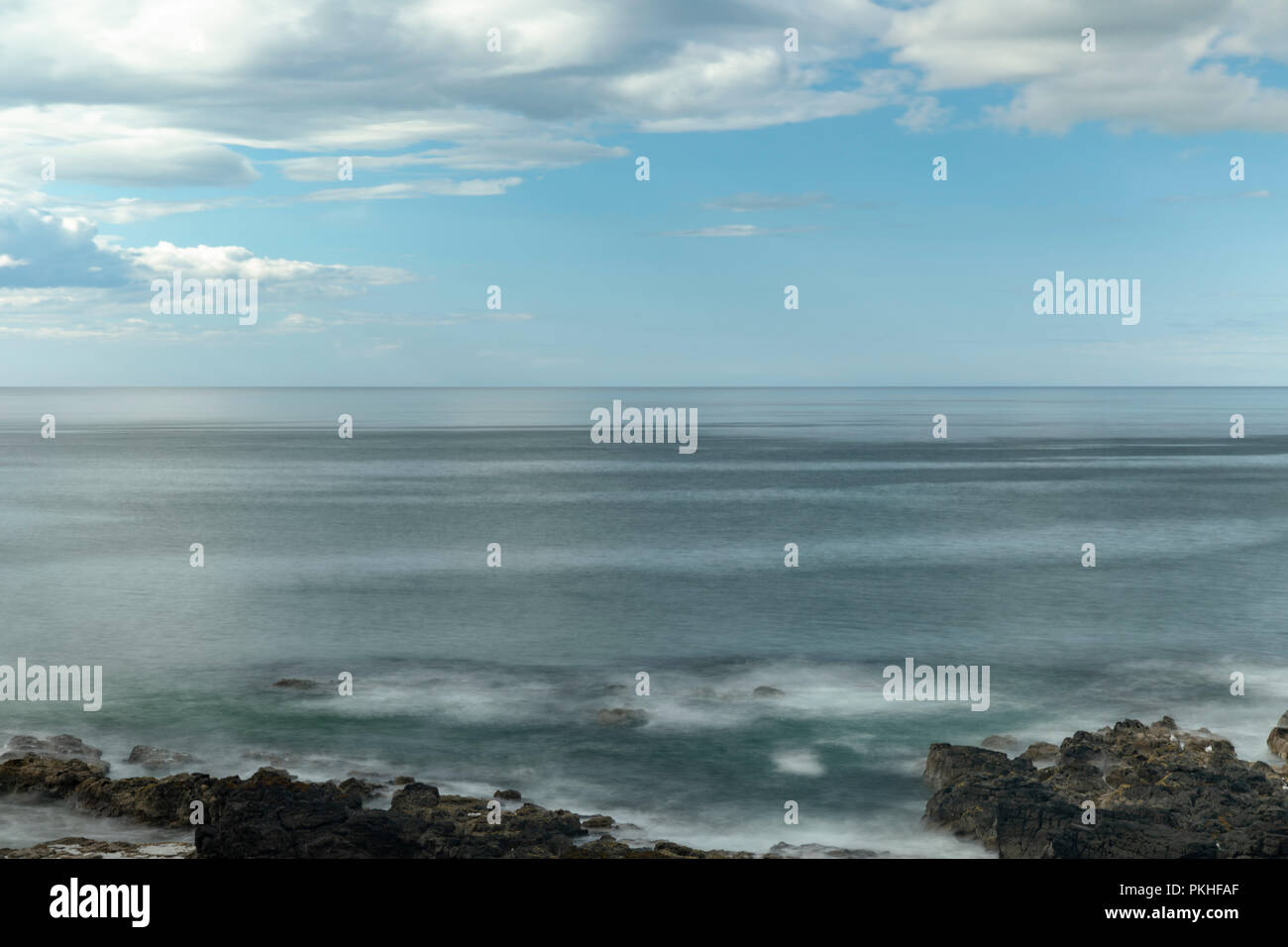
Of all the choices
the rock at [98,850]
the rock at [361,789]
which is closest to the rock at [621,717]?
the rock at [361,789]

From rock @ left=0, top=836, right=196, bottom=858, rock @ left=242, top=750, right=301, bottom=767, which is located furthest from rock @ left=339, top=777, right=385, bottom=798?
rock @ left=0, top=836, right=196, bottom=858

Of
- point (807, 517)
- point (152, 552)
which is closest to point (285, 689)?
point (152, 552)

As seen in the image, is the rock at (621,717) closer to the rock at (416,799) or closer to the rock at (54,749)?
the rock at (416,799)

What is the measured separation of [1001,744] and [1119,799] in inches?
208

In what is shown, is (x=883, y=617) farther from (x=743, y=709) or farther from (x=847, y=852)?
(x=847, y=852)

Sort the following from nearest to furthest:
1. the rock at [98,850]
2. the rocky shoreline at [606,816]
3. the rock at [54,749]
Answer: the rock at [98,850] → the rocky shoreline at [606,816] → the rock at [54,749]

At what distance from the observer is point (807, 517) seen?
248 feet

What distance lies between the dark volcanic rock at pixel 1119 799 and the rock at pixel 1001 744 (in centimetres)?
149

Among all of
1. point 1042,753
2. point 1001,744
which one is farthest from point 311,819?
point 1042,753

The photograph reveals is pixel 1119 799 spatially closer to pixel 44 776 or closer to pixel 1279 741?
pixel 1279 741

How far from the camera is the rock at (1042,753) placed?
26.6m

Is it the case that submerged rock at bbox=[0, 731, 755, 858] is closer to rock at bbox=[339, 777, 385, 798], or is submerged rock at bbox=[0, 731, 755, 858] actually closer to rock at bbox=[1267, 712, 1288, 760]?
rock at bbox=[339, 777, 385, 798]

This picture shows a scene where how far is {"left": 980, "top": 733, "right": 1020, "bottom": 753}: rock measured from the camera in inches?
1091

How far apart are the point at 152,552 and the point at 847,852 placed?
51219 mm
